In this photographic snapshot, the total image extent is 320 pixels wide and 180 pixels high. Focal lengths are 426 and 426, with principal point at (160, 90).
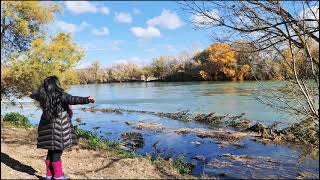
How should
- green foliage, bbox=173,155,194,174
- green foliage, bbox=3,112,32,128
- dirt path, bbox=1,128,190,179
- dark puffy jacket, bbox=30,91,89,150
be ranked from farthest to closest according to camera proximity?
1. green foliage, bbox=3,112,32,128
2. green foliage, bbox=173,155,194,174
3. dirt path, bbox=1,128,190,179
4. dark puffy jacket, bbox=30,91,89,150

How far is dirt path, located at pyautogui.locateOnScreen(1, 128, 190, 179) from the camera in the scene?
752 centimetres

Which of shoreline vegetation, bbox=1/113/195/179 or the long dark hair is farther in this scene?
shoreline vegetation, bbox=1/113/195/179

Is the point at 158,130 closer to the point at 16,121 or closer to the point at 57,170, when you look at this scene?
the point at 16,121

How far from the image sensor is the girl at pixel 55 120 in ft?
20.9

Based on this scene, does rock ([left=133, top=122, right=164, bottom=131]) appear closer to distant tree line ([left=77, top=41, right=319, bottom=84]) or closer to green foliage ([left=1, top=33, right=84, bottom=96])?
green foliage ([left=1, top=33, right=84, bottom=96])

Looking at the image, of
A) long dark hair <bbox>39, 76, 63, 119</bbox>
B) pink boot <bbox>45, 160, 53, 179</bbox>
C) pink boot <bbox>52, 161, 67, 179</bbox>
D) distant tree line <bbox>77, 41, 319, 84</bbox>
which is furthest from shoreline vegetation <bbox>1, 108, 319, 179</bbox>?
distant tree line <bbox>77, 41, 319, 84</bbox>

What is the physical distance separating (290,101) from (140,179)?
4.47 m

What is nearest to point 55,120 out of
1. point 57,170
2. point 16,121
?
point 57,170

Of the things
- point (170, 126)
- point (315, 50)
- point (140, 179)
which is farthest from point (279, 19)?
point (170, 126)

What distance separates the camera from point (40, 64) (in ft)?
38.8

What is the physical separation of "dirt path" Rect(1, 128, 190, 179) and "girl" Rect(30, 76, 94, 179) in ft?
3.21

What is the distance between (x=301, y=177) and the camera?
10344mm

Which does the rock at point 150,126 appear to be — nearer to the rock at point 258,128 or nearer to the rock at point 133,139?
the rock at point 133,139

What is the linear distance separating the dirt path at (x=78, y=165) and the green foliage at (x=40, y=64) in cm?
217
